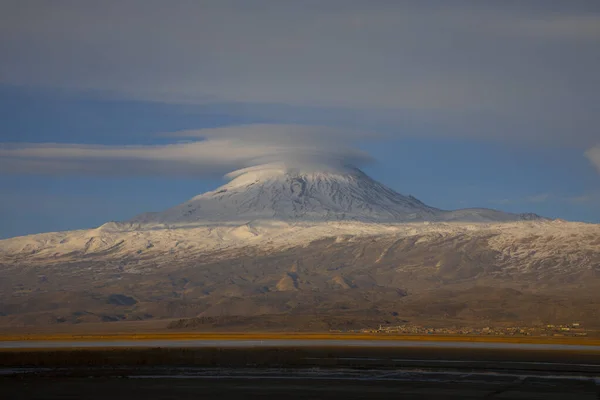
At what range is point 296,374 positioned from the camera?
177 feet

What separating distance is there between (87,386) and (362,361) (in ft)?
79.1

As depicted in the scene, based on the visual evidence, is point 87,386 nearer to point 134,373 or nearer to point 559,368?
point 134,373

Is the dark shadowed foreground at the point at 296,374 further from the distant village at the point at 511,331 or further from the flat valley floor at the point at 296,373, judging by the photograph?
the distant village at the point at 511,331

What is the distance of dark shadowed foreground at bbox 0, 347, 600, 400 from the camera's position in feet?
146

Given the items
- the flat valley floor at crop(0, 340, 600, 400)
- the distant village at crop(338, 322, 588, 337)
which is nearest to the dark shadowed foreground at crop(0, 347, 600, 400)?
the flat valley floor at crop(0, 340, 600, 400)

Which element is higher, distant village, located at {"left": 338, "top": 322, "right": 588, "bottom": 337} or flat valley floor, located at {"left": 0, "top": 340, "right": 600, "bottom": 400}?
flat valley floor, located at {"left": 0, "top": 340, "right": 600, "bottom": 400}

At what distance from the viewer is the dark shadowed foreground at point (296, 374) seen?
44.5 meters

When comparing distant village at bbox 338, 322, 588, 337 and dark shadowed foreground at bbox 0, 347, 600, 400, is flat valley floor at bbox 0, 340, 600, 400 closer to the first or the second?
dark shadowed foreground at bbox 0, 347, 600, 400

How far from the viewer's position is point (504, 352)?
3063 inches

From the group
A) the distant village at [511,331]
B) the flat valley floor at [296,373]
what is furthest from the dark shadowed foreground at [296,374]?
the distant village at [511,331]

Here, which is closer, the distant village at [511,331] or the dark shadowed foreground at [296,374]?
the dark shadowed foreground at [296,374]

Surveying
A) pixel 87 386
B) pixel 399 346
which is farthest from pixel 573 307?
pixel 87 386

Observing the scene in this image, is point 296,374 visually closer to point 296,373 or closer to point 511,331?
point 296,373

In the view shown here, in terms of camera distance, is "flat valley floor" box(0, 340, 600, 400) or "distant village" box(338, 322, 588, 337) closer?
"flat valley floor" box(0, 340, 600, 400)
